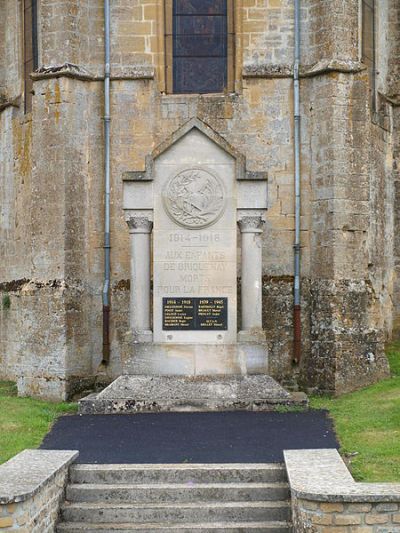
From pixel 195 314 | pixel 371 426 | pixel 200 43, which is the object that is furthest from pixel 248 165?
pixel 371 426

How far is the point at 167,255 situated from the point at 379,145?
572 cm

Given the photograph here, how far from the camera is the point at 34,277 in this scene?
51.2 feet

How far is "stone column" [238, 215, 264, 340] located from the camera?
561 inches

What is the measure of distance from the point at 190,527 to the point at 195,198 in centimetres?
679

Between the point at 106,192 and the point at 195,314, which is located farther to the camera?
the point at 106,192

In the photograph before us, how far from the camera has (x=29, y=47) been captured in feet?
58.0

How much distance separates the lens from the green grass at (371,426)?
9.16 meters

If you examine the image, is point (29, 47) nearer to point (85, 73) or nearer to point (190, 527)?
point (85, 73)

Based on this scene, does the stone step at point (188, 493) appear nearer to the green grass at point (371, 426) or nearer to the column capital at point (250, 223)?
the green grass at point (371, 426)

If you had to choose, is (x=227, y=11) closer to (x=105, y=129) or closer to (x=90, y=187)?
(x=105, y=129)

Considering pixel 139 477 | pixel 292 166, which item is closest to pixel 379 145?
pixel 292 166

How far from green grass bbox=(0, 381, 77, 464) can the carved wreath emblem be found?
370 cm

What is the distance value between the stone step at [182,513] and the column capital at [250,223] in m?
6.22

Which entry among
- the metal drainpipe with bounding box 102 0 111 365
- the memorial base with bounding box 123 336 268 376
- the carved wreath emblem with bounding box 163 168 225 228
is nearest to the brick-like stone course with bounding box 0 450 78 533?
the memorial base with bounding box 123 336 268 376
